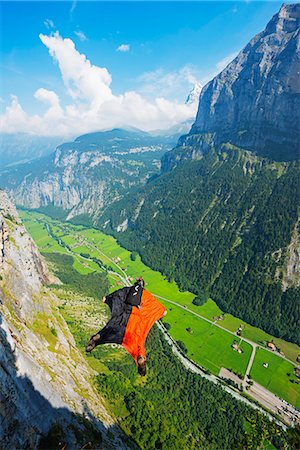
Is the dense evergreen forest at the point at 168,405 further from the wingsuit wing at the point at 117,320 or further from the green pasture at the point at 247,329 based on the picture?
the wingsuit wing at the point at 117,320

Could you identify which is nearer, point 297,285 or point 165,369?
point 165,369

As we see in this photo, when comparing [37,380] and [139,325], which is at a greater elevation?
[139,325]

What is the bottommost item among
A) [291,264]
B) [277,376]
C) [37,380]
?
[277,376]

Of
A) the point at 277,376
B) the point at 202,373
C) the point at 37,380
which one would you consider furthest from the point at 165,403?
the point at 37,380

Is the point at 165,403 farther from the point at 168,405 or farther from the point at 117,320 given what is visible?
the point at 117,320

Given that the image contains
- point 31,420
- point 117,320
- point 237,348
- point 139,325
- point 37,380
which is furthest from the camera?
point 237,348

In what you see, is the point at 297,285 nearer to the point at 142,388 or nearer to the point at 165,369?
the point at 165,369

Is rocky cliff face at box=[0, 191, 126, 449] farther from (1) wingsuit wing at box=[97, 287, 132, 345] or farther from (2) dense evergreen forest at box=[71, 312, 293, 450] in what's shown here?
(1) wingsuit wing at box=[97, 287, 132, 345]

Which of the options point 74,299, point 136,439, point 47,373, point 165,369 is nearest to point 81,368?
point 136,439
